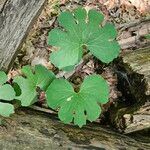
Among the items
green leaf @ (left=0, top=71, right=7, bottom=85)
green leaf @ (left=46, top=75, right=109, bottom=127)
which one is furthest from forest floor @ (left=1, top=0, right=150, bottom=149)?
green leaf @ (left=0, top=71, right=7, bottom=85)

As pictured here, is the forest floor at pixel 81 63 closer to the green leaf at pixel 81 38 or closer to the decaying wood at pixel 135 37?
the decaying wood at pixel 135 37

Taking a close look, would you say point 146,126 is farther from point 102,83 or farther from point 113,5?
point 113,5

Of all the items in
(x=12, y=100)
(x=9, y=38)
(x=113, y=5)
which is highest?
(x=113, y=5)

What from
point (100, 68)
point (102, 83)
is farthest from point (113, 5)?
point (102, 83)

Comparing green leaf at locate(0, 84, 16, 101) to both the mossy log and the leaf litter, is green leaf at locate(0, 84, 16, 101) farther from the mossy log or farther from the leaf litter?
the mossy log

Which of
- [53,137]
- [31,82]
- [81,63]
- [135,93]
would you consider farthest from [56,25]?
[53,137]
